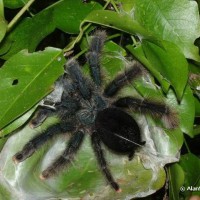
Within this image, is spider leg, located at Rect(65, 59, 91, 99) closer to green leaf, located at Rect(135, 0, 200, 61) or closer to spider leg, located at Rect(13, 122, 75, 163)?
spider leg, located at Rect(13, 122, 75, 163)

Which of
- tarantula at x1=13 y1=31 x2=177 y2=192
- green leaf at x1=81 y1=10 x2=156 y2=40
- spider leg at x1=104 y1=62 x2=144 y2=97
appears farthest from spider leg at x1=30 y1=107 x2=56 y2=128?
green leaf at x1=81 y1=10 x2=156 y2=40

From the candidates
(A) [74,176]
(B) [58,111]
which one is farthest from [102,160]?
(B) [58,111]

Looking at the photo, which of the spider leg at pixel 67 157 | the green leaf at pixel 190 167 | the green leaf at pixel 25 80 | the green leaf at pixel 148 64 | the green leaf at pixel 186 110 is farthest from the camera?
the green leaf at pixel 190 167

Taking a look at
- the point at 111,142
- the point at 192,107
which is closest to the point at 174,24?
the point at 192,107

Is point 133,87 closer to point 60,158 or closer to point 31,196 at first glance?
point 60,158

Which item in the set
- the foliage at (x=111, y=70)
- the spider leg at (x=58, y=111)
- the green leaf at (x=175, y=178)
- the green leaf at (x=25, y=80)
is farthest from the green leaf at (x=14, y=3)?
the green leaf at (x=175, y=178)

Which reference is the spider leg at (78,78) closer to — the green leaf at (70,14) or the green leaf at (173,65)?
the green leaf at (70,14)
